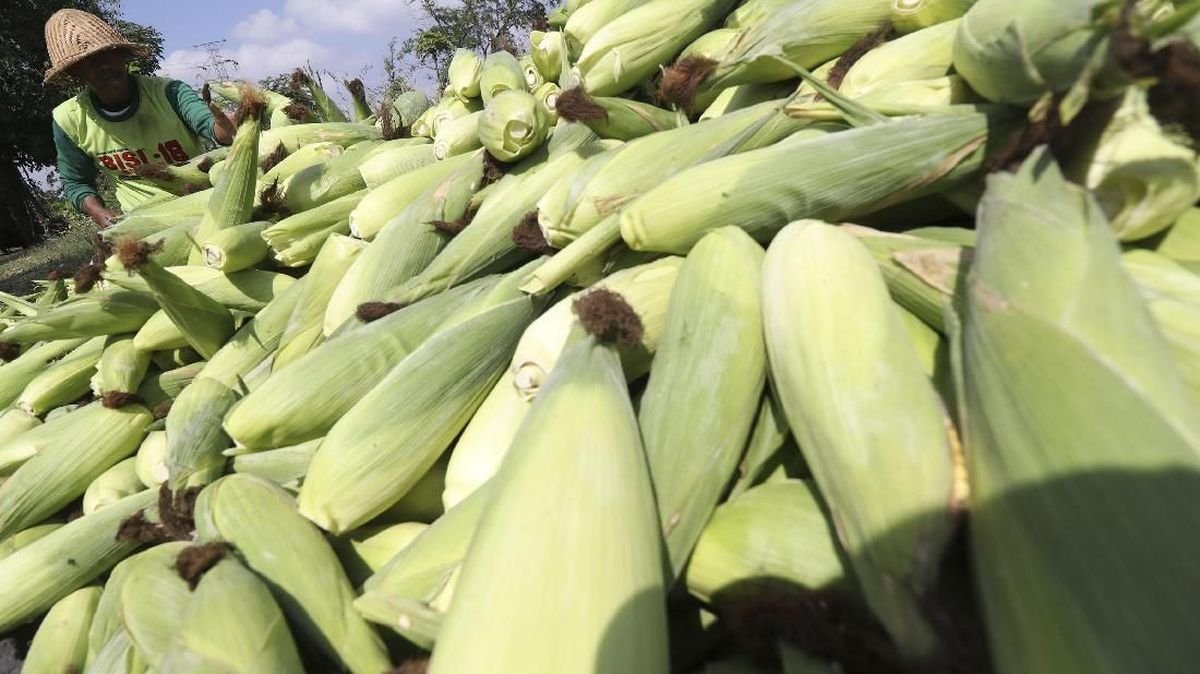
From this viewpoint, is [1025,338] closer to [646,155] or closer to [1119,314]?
[1119,314]

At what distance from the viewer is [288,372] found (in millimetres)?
1794

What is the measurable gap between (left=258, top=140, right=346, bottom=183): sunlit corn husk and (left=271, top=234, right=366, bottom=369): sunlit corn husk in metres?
1.02

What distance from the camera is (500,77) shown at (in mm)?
3213

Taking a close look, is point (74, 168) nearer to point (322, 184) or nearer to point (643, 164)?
point (322, 184)

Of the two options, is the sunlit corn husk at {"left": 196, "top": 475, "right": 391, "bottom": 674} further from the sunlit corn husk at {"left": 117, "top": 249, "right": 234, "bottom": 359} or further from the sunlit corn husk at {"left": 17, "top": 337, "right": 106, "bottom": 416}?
the sunlit corn husk at {"left": 17, "top": 337, "right": 106, "bottom": 416}

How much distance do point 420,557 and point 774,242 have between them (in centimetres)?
95

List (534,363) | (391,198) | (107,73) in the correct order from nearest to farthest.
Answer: (534,363), (391,198), (107,73)

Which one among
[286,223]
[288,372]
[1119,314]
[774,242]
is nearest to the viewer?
[1119,314]

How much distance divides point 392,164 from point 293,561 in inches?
83.0

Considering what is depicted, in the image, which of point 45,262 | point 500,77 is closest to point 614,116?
point 500,77

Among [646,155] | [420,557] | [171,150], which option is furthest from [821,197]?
[171,150]

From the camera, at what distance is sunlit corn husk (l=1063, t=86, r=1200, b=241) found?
104cm

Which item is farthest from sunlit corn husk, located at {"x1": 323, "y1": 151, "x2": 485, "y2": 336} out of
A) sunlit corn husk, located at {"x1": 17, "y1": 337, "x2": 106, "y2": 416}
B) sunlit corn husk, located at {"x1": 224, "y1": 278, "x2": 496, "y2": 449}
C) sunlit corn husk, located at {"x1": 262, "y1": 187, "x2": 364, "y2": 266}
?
sunlit corn husk, located at {"x1": 17, "y1": 337, "x2": 106, "y2": 416}

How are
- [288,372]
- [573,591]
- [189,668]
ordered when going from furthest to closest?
[288,372] < [189,668] < [573,591]
